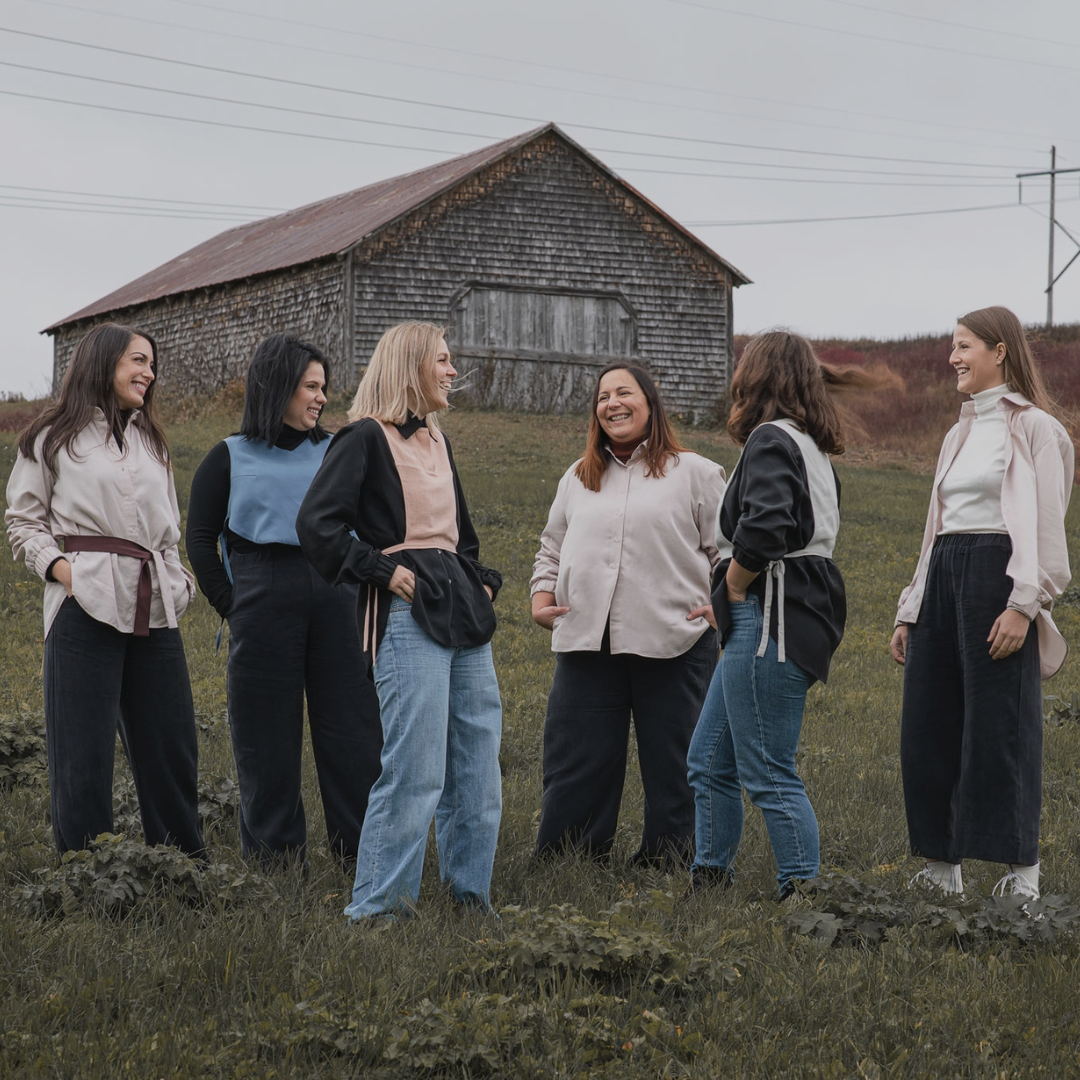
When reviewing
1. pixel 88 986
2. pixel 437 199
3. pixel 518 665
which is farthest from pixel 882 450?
pixel 88 986

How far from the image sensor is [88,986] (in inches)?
129

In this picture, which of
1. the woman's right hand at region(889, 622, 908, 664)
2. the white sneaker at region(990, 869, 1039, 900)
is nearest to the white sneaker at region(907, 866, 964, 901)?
the white sneaker at region(990, 869, 1039, 900)

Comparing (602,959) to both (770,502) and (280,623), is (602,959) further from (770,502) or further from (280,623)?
(280,623)

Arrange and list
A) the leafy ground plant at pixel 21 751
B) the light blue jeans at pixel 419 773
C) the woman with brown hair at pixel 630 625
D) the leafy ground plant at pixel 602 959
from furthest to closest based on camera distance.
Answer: the leafy ground plant at pixel 21 751
the woman with brown hair at pixel 630 625
the light blue jeans at pixel 419 773
the leafy ground plant at pixel 602 959

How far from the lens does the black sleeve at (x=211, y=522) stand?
16.8 feet

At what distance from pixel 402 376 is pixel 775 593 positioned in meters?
1.53

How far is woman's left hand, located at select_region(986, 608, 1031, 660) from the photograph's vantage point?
173 inches

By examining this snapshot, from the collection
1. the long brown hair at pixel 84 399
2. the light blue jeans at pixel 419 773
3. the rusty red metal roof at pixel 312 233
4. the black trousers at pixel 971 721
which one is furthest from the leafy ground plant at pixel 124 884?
the rusty red metal roof at pixel 312 233

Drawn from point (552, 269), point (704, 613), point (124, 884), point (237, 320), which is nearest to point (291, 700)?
point (124, 884)

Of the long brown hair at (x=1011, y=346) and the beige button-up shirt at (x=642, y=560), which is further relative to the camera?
the beige button-up shirt at (x=642, y=560)

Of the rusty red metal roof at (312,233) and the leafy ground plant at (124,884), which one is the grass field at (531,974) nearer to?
the leafy ground plant at (124,884)

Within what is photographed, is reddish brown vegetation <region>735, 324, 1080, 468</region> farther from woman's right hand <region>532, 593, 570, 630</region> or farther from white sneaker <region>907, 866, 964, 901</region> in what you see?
white sneaker <region>907, 866, 964, 901</region>

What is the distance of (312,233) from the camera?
2928 cm

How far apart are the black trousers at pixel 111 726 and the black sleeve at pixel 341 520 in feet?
2.95
